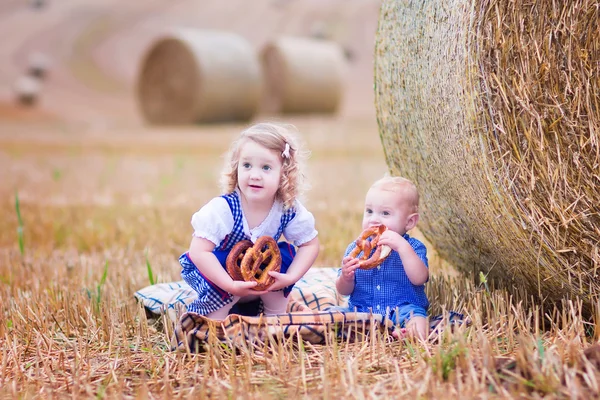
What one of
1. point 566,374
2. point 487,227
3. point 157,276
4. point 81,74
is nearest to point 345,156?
point 157,276

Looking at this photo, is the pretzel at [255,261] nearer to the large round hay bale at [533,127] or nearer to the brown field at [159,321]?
the brown field at [159,321]

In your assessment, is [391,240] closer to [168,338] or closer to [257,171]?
[257,171]

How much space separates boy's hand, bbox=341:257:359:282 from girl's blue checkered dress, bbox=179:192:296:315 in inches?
14.1

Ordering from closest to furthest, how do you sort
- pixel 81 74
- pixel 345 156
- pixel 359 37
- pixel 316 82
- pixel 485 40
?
pixel 485 40
pixel 345 156
pixel 316 82
pixel 81 74
pixel 359 37

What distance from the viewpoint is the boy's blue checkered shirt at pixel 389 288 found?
2688 mm

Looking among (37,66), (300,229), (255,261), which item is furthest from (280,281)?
(37,66)

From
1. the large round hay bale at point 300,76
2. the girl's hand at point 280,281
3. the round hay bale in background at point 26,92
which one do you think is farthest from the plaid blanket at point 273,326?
the round hay bale in background at point 26,92

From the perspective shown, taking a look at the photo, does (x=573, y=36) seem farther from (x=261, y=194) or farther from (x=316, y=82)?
(x=316, y=82)

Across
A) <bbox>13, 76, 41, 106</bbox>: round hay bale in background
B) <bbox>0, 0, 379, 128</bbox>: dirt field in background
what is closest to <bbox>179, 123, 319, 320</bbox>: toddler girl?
<bbox>0, 0, 379, 128</bbox>: dirt field in background

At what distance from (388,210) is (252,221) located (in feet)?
1.59

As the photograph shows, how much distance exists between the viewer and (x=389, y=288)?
2.71 metres

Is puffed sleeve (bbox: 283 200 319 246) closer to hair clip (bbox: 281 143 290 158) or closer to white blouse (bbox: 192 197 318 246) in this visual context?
white blouse (bbox: 192 197 318 246)

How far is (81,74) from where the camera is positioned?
57.8 ft

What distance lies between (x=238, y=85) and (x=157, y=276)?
939 cm
